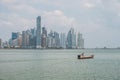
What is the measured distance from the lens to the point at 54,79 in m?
55.3

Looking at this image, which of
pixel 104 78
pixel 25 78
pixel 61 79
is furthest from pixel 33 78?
pixel 104 78

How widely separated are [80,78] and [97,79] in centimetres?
383

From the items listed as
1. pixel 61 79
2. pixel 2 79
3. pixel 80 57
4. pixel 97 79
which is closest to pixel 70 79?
pixel 61 79

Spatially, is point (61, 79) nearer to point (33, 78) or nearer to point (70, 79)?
point (70, 79)

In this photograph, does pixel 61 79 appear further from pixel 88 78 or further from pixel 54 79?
pixel 88 78

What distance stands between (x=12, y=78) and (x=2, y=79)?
242 centimetres

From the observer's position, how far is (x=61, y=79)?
5503 cm

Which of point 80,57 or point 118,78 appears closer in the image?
point 118,78

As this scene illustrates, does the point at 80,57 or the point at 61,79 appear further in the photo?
the point at 80,57

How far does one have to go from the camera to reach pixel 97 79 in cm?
5441

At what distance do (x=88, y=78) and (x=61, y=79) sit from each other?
5645 mm

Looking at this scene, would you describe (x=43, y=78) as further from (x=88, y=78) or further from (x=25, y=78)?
(x=88, y=78)

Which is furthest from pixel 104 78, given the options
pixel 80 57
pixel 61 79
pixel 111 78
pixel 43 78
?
pixel 80 57

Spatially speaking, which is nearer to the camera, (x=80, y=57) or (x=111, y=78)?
(x=111, y=78)
